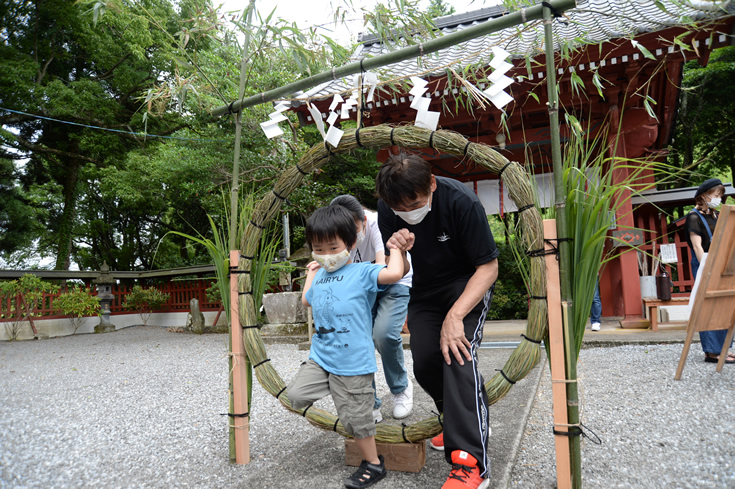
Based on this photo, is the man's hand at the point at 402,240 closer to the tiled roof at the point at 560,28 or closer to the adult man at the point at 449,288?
the adult man at the point at 449,288

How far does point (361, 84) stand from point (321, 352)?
4.53ft

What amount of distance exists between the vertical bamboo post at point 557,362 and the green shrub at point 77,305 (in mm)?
12429

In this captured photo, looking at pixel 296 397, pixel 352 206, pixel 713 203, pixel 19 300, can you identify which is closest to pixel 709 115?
pixel 713 203

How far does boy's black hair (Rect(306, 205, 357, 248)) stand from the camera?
6.97 feet

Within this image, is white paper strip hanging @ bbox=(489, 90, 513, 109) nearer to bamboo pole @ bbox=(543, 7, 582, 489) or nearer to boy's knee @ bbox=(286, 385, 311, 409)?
bamboo pole @ bbox=(543, 7, 582, 489)

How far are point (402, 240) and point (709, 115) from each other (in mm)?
14010

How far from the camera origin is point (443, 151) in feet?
7.06

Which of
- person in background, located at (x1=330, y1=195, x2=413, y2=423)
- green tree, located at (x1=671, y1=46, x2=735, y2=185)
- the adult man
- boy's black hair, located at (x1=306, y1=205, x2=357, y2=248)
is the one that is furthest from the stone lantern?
green tree, located at (x1=671, y1=46, x2=735, y2=185)

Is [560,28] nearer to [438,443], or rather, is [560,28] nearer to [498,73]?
[498,73]

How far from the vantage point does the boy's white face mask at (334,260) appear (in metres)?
2.16

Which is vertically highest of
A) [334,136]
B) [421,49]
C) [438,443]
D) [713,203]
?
[421,49]

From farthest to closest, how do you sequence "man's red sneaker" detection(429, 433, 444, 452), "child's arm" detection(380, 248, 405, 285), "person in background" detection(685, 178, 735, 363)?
"person in background" detection(685, 178, 735, 363) → "man's red sneaker" detection(429, 433, 444, 452) → "child's arm" detection(380, 248, 405, 285)

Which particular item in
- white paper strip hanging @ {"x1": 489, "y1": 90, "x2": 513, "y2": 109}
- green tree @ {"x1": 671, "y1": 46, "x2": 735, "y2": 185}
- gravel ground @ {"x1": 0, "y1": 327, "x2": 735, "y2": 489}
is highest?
green tree @ {"x1": 671, "y1": 46, "x2": 735, "y2": 185}

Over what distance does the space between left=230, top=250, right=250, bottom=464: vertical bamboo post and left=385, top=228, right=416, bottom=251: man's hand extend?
98cm
